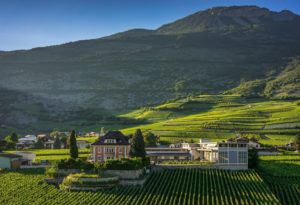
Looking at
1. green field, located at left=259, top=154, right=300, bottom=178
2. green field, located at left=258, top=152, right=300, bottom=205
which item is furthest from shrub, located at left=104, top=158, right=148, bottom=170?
green field, located at left=259, top=154, right=300, bottom=178

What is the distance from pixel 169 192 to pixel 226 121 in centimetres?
8887

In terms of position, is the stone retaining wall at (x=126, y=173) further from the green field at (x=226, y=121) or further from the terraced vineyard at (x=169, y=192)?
the green field at (x=226, y=121)

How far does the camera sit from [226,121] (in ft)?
486

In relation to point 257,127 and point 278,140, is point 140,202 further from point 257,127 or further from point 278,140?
point 257,127

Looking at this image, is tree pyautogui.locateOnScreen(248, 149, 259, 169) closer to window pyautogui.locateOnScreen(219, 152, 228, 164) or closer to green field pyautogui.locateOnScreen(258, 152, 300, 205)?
green field pyautogui.locateOnScreen(258, 152, 300, 205)

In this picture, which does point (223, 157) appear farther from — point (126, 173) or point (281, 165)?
point (126, 173)

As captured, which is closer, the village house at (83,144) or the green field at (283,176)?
the green field at (283,176)

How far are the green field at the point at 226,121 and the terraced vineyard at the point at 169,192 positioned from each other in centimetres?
5349

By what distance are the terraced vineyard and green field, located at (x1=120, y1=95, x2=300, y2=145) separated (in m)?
53.5

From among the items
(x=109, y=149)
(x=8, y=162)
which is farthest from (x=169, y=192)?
(x=8, y=162)

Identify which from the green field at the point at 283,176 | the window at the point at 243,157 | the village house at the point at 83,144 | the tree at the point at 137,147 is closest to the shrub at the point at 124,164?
the tree at the point at 137,147

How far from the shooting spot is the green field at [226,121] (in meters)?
131

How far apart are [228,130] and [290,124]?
1922cm

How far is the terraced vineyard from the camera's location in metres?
58.2
